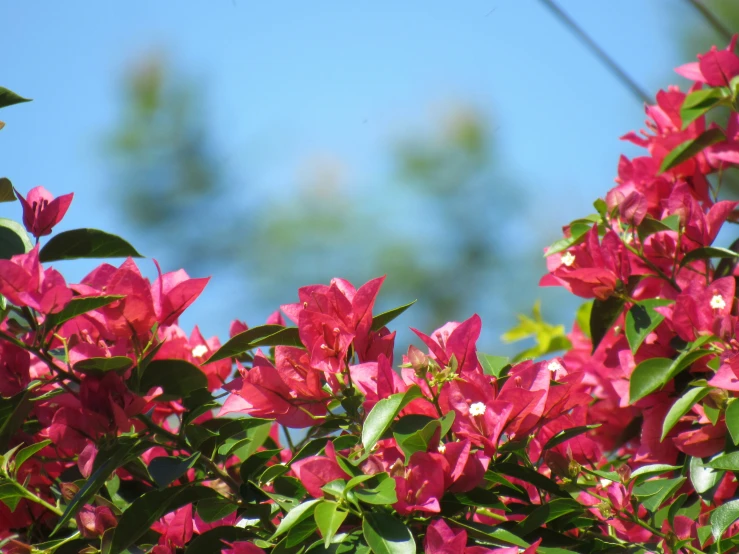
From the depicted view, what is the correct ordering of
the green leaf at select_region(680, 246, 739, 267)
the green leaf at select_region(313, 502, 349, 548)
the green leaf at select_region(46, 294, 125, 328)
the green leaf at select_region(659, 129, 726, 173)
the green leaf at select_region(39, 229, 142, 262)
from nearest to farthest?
1. the green leaf at select_region(313, 502, 349, 548)
2. the green leaf at select_region(46, 294, 125, 328)
3. the green leaf at select_region(39, 229, 142, 262)
4. the green leaf at select_region(680, 246, 739, 267)
5. the green leaf at select_region(659, 129, 726, 173)

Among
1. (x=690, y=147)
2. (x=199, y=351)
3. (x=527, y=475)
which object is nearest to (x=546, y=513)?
(x=527, y=475)

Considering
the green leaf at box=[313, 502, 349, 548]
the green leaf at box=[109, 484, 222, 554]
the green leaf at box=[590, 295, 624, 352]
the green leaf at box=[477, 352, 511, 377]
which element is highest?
the green leaf at box=[109, 484, 222, 554]

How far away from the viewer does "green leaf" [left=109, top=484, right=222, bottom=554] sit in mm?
649

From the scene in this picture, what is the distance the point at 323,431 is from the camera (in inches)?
31.0

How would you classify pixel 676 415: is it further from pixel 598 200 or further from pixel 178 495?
pixel 178 495

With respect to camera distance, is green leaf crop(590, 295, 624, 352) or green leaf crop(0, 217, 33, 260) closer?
green leaf crop(0, 217, 33, 260)

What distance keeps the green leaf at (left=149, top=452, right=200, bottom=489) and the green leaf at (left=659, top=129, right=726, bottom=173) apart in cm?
71

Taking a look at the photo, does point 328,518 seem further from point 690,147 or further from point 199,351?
point 690,147

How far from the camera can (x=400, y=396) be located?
2.03 feet

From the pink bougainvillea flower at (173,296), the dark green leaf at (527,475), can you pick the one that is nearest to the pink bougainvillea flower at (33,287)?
the pink bougainvillea flower at (173,296)

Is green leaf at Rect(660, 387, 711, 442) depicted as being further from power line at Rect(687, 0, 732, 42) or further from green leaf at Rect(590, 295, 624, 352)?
power line at Rect(687, 0, 732, 42)

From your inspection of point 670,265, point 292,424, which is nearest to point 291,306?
point 292,424

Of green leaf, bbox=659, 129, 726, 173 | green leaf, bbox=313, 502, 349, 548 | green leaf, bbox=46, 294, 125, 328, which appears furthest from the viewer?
green leaf, bbox=659, 129, 726, 173

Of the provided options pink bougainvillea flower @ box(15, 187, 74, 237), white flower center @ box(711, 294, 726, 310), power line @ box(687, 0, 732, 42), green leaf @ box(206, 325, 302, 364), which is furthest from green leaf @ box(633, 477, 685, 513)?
power line @ box(687, 0, 732, 42)
